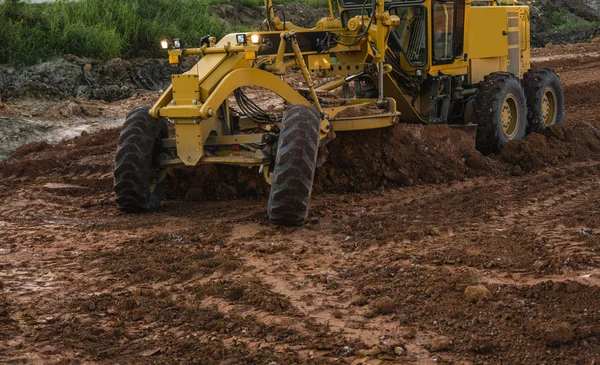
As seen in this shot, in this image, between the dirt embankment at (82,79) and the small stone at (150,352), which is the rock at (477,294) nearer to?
A: the small stone at (150,352)

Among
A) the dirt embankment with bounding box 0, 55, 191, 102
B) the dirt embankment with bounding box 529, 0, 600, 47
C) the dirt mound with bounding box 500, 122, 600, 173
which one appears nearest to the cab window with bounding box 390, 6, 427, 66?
the dirt mound with bounding box 500, 122, 600, 173

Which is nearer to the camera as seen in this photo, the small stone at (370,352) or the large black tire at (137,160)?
the small stone at (370,352)

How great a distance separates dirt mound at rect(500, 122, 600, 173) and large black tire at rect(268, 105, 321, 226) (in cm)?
350

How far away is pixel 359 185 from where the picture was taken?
963 centimetres

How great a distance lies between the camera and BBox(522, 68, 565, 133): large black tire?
11914 millimetres

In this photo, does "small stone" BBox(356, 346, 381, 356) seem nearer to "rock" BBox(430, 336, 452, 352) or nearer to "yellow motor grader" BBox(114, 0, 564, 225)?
"rock" BBox(430, 336, 452, 352)

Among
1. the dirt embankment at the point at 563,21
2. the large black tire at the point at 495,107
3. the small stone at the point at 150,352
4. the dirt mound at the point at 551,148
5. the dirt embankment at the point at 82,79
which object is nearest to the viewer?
the small stone at the point at 150,352

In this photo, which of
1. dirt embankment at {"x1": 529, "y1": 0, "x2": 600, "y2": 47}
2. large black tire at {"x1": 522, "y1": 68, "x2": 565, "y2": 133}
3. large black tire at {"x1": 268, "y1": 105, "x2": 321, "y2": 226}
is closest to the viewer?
large black tire at {"x1": 268, "y1": 105, "x2": 321, "y2": 226}

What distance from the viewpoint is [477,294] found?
18.6ft

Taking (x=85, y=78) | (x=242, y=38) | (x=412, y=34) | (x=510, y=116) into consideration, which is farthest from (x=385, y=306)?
(x=85, y=78)

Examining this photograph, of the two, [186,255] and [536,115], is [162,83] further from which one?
[186,255]

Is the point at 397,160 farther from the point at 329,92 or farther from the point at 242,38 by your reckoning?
the point at 242,38

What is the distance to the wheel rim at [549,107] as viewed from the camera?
12.4 m

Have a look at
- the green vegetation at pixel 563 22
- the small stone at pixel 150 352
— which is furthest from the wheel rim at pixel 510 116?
the green vegetation at pixel 563 22
